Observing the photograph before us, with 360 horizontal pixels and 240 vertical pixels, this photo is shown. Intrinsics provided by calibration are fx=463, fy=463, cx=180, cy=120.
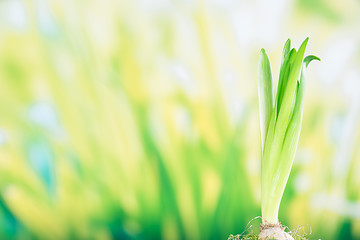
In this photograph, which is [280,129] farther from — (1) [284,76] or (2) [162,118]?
(2) [162,118]

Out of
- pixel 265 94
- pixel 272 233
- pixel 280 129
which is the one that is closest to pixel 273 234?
pixel 272 233

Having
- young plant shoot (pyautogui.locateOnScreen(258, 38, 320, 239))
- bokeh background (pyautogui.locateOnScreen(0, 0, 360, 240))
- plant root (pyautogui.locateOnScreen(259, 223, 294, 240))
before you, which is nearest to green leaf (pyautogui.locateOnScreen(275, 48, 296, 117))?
young plant shoot (pyautogui.locateOnScreen(258, 38, 320, 239))

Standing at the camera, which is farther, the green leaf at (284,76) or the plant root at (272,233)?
the green leaf at (284,76)

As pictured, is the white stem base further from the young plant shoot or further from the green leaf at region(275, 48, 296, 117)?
the green leaf at region(275, 48, 296, 117)

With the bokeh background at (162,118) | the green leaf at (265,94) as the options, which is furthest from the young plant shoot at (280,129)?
the bokeh background at (162,118)

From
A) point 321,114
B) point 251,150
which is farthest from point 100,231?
point 321,114

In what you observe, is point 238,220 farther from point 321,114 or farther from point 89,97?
point 89,97

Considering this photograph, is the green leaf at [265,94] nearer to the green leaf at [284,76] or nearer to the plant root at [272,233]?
the green leaf at [284,76]
